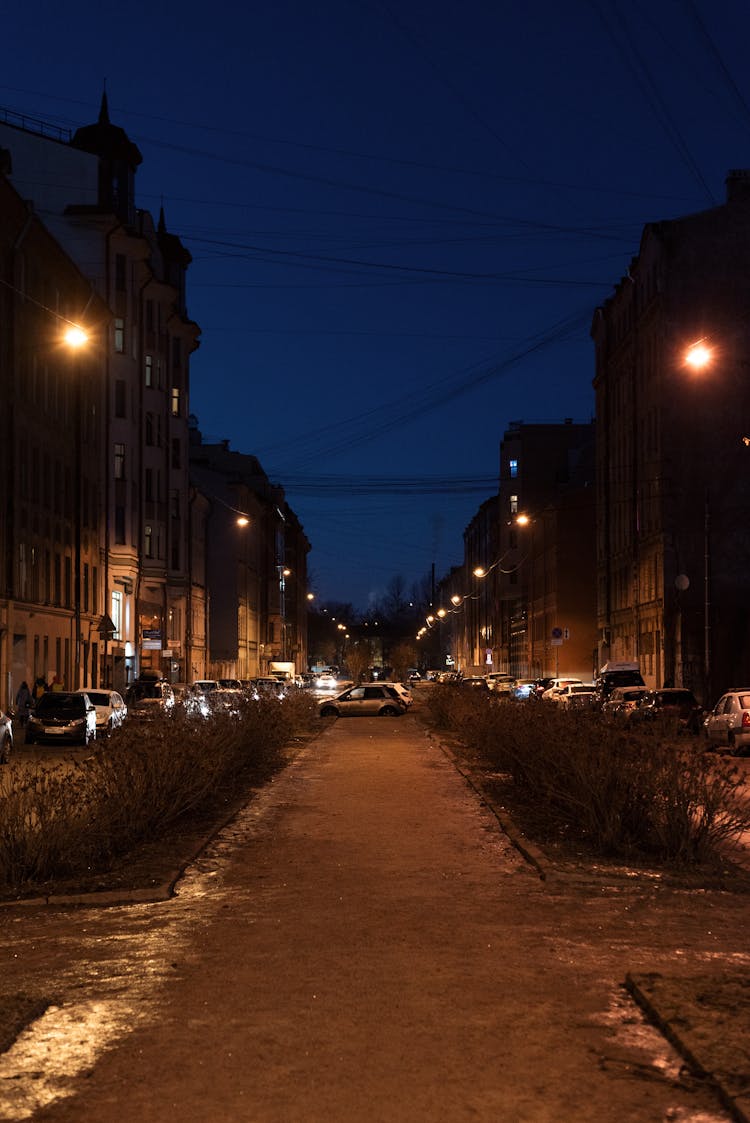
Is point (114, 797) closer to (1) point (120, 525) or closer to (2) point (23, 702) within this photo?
(2) point (23, 702)

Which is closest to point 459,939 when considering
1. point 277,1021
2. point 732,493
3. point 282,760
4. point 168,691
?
point 277,1021

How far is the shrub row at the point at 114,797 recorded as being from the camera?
11.9 metres

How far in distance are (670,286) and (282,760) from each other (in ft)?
120

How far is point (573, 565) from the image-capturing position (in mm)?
85375

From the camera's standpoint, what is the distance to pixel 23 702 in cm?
4472

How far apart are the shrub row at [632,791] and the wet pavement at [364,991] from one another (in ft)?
3.69

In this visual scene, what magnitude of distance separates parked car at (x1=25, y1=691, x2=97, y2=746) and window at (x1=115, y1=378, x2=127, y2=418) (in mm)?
29926

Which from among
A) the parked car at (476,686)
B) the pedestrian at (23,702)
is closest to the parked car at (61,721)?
the pedestrian at (23,702)

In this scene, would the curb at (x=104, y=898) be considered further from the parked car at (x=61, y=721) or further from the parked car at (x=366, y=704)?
the parked car at (x=366, y=704)

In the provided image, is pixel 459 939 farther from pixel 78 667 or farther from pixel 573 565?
pixel 573 565

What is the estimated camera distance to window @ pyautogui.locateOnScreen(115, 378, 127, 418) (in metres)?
64.2

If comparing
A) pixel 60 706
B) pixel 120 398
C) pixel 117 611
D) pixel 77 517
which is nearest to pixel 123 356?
pixel 120 398

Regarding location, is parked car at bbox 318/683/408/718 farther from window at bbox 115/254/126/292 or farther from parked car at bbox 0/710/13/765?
parked car at bbox 0/710/13/765

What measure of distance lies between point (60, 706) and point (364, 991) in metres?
29.6
